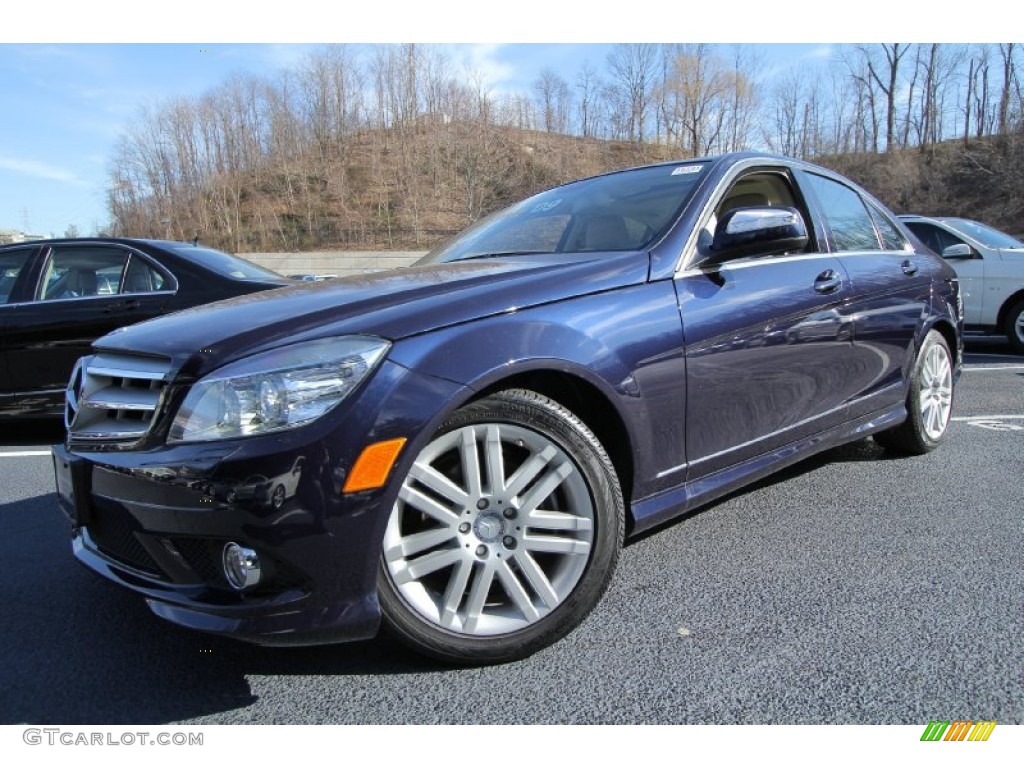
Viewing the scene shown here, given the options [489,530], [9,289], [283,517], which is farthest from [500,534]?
[9,289]

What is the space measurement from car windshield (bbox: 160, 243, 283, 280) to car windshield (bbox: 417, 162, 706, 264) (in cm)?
269

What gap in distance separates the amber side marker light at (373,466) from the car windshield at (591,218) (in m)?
1.26

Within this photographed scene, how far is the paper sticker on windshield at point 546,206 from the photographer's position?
3.34m

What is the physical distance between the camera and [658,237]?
2615mm

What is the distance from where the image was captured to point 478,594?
201 cm

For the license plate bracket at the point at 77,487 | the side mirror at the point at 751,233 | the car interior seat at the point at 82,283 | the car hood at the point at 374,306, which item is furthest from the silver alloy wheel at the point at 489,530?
the car interior seat at the point at 82,283

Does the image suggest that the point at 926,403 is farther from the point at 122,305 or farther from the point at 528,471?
the point at 122,305

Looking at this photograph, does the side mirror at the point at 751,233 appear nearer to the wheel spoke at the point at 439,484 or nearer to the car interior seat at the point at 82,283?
the wheel spoke at the point at 439,484

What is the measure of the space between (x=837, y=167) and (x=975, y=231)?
43.6m

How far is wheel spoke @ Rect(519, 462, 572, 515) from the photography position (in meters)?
2.06

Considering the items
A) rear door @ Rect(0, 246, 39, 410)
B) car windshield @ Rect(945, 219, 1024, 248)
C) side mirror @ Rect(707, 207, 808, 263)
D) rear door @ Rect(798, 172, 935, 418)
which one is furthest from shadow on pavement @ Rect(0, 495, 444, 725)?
car windshield @ Rect(945, 219, 1024, 248)

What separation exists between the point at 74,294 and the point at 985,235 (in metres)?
9.93
